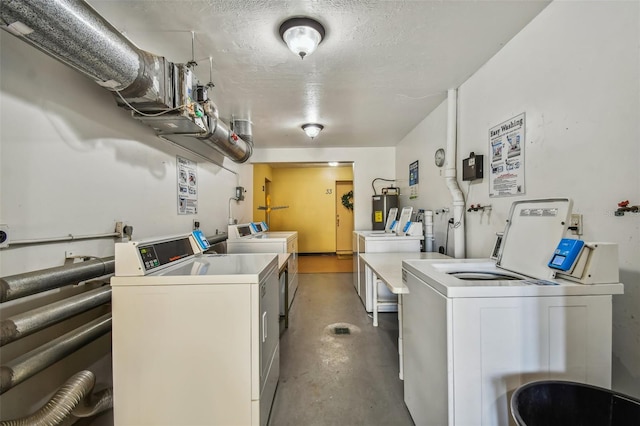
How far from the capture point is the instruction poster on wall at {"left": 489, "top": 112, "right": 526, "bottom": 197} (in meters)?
1.71

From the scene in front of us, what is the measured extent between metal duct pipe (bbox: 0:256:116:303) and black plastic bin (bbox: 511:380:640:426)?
1926 mm

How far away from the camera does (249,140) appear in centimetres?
345

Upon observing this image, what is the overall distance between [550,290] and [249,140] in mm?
3284

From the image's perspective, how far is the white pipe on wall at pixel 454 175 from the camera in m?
2.41

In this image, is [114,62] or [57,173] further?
[57,173]

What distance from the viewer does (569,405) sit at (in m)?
0.93

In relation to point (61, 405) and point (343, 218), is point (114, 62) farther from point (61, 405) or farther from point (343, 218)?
point (343, 218)

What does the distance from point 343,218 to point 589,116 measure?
6300 mm

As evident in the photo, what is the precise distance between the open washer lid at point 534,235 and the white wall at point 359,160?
10.8 ft

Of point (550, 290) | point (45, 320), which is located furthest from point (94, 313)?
point (550, 290)

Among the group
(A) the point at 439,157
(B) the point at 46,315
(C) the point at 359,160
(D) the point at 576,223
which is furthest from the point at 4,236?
(C) the point at 359,160

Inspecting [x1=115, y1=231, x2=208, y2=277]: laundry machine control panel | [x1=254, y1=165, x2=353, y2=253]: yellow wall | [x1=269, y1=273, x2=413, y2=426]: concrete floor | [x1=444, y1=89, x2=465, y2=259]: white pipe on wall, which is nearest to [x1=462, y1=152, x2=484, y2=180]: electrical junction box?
[x1=444, y1=89, x2=465, y2=259]: white pipe on wall

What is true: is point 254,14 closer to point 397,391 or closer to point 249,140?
point 249,140

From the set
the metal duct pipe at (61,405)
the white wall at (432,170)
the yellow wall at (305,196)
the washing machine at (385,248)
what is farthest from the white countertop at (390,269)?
the yellow wall at (305,196)
